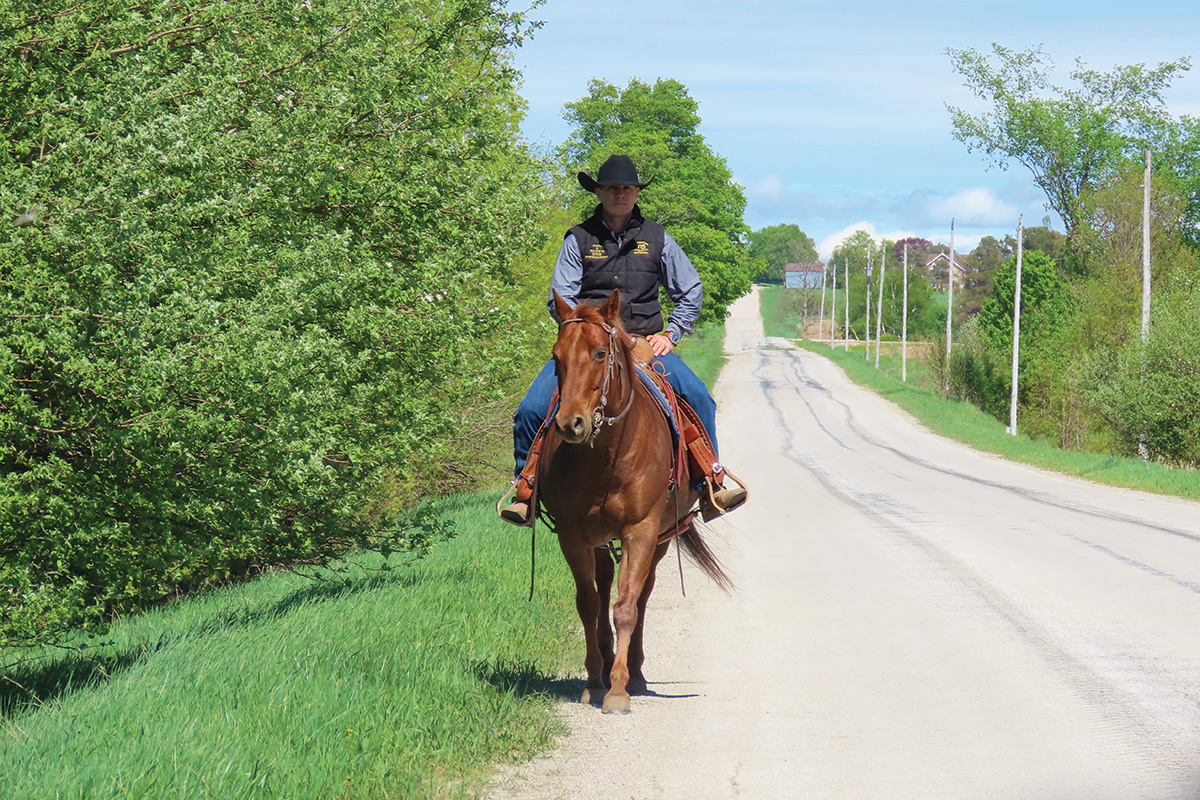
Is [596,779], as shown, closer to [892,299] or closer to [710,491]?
[710,491]

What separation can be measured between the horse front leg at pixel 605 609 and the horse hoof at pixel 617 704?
0.59 metres

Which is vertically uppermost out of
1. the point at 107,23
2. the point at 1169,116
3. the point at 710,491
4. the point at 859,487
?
the point at 1169,116

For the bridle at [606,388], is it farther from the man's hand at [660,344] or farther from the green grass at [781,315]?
the green grass at [781,315]

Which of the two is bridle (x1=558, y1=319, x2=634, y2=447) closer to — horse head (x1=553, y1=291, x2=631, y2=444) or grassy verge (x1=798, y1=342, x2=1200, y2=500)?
horse head (x1=553, y1=291, x2=631, y2=444)

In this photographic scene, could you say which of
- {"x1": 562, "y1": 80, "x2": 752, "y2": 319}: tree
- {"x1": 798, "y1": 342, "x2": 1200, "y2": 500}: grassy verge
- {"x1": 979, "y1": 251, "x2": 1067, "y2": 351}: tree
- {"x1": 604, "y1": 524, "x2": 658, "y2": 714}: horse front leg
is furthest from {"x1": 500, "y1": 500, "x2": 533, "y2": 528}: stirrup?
{"x1": 979, "y1": 251, "x2": 1067, "y2": 351}: tree

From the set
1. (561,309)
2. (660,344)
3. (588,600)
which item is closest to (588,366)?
(561,309)

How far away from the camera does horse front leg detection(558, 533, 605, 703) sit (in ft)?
21.5

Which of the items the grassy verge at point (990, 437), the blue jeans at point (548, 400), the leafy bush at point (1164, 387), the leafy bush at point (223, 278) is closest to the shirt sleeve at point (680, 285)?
the blue jeans at point (548, 400)

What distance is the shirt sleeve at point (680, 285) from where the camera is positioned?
23.9 feet

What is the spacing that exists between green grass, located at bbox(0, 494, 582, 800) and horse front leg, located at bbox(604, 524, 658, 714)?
428 mm

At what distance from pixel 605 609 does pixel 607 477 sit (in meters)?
1.13

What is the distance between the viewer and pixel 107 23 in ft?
26.5

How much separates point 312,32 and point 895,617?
7403 millimetres

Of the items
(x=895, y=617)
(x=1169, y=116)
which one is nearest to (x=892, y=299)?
(x=1169, y=116)
